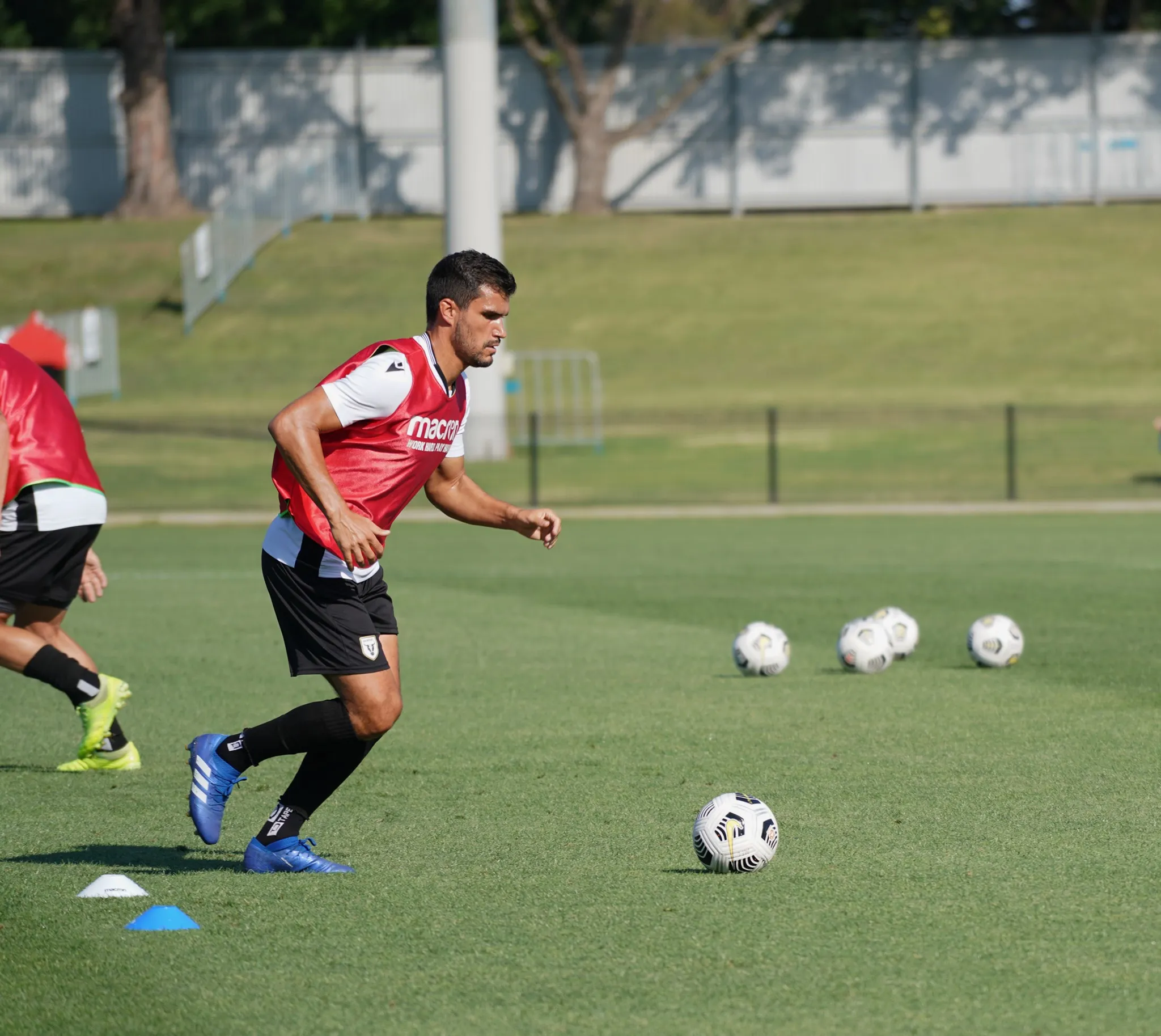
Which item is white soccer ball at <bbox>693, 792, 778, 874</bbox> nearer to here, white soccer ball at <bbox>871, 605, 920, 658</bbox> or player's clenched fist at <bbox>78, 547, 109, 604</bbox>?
player's clenched fist at <bbox>78, 547, 109, 604</bbox>

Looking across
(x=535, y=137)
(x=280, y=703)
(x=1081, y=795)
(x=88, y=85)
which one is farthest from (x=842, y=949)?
(x=88, y=85)

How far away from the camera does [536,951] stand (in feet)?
17.1

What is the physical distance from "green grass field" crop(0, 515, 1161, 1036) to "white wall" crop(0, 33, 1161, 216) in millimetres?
36098

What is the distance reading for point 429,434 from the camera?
625cm

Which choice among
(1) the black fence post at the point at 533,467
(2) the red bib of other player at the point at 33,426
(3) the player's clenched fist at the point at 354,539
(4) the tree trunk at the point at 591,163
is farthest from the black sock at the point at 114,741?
(4) the tree trunk at the point at 591,163

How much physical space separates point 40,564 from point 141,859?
80.5 inches

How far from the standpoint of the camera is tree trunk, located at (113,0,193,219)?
4756 centimetres

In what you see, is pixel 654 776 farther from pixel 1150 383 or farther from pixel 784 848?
pixel 1150 383


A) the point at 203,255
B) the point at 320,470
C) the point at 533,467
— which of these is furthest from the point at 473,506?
the point at 203,255

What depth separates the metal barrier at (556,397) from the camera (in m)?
33.7

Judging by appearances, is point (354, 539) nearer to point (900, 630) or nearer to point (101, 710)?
point (101, 710)

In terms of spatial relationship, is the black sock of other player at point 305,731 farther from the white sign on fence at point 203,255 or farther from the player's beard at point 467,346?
the white sign on fence at point 203,255

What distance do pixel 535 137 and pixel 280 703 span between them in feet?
134

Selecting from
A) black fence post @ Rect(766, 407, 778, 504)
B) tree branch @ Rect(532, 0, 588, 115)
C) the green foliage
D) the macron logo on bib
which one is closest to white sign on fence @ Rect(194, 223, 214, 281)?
the green foliage
